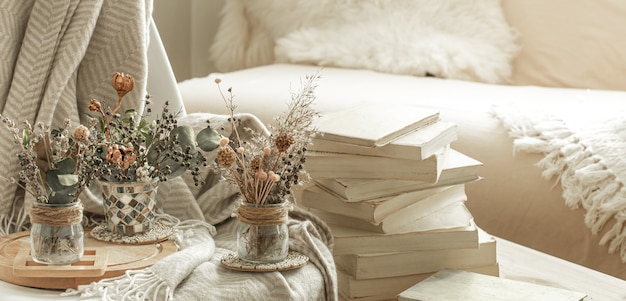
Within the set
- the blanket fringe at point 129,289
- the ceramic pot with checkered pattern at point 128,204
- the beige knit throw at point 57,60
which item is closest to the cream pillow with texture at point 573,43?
the beige knit throw at point 57,60

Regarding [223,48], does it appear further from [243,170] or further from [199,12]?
[243,170]

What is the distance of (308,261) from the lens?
1.00m

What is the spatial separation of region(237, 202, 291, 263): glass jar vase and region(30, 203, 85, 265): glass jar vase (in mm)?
188

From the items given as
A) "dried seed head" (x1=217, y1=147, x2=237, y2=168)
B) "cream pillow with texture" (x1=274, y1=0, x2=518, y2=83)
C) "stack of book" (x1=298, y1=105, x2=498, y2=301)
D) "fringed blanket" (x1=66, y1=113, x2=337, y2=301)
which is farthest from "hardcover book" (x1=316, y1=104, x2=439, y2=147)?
"cream pillow with texture" (x1=274, y1=0, x2=518, y2=83)

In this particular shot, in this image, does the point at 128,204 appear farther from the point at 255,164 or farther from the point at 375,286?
the point at 375,286

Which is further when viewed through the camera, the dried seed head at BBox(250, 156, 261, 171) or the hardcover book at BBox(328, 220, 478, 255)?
the hardcover book at BBox(328, 220, 478, 255)

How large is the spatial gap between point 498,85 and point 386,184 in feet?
3.68

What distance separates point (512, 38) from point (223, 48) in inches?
37.0

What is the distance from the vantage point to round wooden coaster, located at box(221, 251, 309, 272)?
95cm

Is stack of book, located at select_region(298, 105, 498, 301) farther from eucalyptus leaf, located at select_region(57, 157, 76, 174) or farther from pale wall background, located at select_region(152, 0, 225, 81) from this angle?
pale wall background, located at select_region(152, 0, 225, 81)

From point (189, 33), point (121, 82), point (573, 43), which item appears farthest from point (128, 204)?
point (189, 33)

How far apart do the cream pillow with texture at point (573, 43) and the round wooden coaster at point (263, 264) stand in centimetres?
143

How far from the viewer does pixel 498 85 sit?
2.14 meters

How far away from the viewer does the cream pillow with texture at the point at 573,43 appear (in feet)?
7.05
